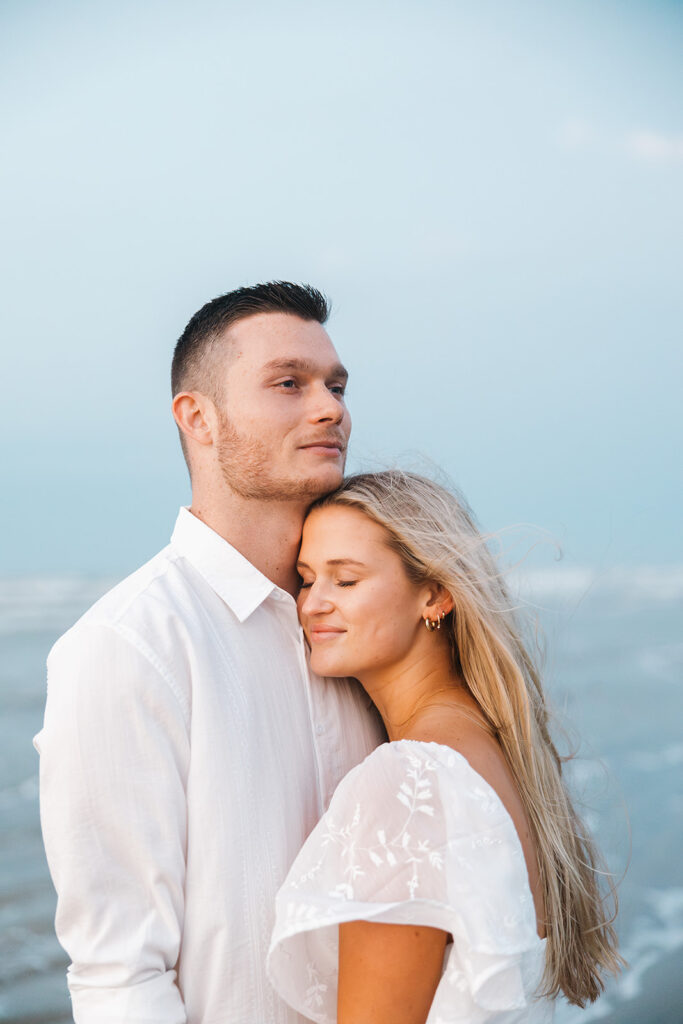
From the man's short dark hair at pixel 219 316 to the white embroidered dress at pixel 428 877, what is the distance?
1.16 metres

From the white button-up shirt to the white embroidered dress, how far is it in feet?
0.48

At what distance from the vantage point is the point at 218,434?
245cm

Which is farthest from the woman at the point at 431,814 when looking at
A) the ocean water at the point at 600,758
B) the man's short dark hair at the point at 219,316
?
the man's short dark hair at the point at 219,316

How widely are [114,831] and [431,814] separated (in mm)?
Answer: 630

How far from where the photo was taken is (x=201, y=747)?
1.98 metres

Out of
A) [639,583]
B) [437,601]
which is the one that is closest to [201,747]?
[437,601]

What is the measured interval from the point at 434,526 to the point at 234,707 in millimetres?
721

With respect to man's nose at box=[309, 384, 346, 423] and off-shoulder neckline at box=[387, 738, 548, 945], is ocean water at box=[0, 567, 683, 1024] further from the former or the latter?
man's nose at box=[309, 384, 346, 423]

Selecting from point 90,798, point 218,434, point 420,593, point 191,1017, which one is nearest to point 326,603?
point 420,593

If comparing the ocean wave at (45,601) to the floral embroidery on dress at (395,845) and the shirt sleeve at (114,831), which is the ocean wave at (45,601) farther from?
the floral embroidery on dress at (395,845)

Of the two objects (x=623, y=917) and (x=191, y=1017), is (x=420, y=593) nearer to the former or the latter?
(x=191, y=1017)

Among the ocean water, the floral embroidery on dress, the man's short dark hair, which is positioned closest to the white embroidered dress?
the floral embroidery on dress

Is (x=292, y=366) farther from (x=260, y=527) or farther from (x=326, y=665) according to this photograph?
(x=326, y=665)

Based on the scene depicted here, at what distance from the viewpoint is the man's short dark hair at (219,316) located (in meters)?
2.54
